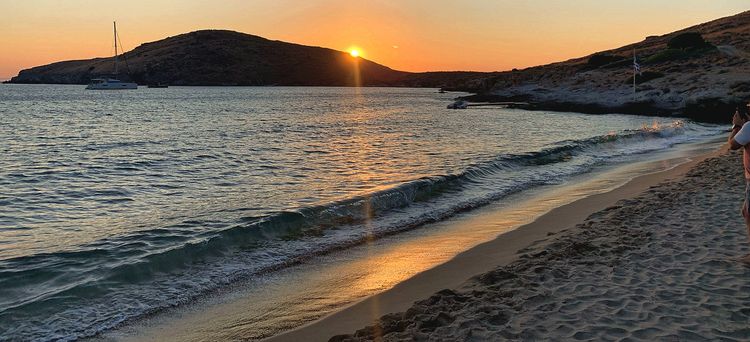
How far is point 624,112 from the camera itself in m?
53.5

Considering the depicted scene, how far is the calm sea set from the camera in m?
7.66

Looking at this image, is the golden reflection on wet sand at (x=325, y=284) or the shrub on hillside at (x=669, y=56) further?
the shrub on hillside at (x=669, y=56)

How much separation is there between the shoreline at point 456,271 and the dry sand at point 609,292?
1.08ft

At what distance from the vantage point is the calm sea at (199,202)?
25.1 ft

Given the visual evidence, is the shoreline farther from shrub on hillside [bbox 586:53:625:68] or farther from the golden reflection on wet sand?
shrub on hillside [bbox 586:53:625:68]

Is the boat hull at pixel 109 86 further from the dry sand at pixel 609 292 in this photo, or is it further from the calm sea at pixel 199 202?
the dry sand at pixel 609 292

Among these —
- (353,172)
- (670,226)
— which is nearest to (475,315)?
(670,226)

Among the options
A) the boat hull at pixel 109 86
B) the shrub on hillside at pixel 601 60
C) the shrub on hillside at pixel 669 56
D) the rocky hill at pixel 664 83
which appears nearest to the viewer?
the rocky hill at pixel 664 83

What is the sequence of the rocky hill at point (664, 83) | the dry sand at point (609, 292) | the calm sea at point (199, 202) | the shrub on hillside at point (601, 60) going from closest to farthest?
the dry sand at point (609, 292), the calm sea at point (199, 202), the rocky hill at point (664, 83), the shrub on hillside at point (601, 60)

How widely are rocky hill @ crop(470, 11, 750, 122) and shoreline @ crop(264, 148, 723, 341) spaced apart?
27542mm

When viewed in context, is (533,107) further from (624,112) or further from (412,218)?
(412,218)

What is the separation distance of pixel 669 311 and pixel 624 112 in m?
53.0

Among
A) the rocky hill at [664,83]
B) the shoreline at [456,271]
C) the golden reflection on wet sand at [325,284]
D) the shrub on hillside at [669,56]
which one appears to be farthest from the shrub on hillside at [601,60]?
the golden reflection on wet sand at [325,284]

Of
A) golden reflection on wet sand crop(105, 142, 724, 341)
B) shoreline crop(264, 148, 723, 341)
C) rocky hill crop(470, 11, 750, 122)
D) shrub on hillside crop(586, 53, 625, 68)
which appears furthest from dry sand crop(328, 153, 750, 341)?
shrub on hillside crop(586, 53, 625, 68)
